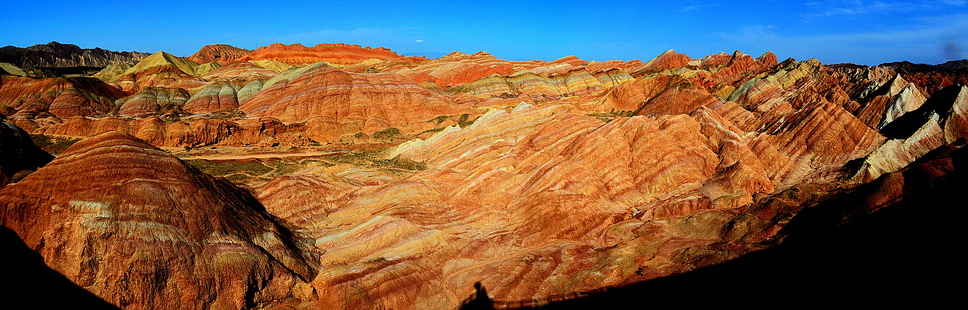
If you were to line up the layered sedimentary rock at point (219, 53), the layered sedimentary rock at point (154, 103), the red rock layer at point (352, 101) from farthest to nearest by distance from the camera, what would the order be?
the layered sedimentary rock at point (219, 53) < the layered sedimentary rock at point (154, 103) < the red rock layer at point (352, 101)

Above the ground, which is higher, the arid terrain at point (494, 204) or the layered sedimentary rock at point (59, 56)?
the layered sedimentary rock at point (59, 56)

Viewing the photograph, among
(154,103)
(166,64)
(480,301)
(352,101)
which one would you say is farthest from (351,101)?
(166,64)

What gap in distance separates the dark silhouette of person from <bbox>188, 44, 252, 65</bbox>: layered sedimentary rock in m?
139

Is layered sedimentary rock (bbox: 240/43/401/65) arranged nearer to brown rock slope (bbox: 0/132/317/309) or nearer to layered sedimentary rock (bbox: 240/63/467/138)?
layered sedimentary rock (bbox: 240/63/467/138)

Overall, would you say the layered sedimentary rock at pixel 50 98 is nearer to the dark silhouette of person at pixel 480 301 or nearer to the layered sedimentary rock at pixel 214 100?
the layered sedimentary rock at pixel 214 100

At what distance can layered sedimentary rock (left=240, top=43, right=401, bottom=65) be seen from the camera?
116m

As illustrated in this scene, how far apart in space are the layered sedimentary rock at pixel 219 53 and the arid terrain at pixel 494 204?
103 m

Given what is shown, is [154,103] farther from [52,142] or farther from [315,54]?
[315,54]

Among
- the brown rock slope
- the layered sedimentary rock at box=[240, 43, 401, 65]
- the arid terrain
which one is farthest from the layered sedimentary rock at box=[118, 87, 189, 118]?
the layered sedimentary rock at box=[240, 43, 401, 65]

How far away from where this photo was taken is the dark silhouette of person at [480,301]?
49.6 feet

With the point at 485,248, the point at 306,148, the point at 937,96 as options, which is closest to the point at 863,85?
the point at 937,96

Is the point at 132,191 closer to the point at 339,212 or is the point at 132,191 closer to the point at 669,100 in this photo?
the point at 339,212

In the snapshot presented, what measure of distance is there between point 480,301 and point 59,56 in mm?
169729

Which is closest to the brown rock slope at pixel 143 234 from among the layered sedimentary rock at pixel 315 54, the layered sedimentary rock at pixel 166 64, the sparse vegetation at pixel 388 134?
the sparse vegetation at pixel 388 134
